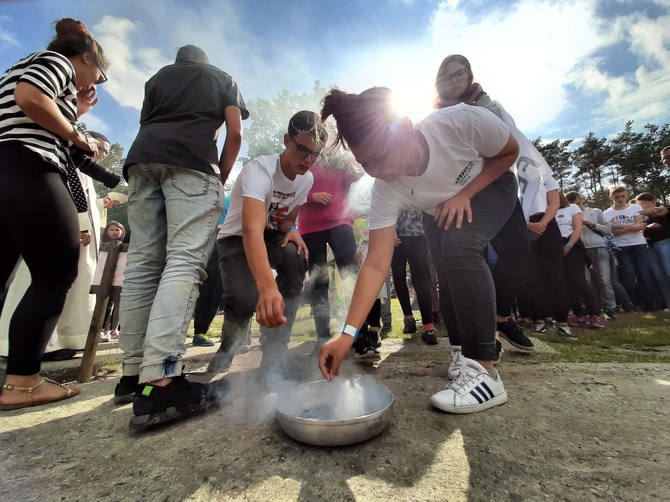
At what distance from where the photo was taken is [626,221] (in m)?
5.50

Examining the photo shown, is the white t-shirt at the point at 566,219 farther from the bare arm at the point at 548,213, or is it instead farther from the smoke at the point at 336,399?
the smoke at the point at 336,399

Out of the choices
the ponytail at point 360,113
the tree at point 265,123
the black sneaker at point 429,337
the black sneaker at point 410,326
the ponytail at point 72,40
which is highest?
the tree at point 265,123

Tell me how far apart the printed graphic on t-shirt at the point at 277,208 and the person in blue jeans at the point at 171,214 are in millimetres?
450

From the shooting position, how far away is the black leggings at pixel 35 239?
153 centimetres

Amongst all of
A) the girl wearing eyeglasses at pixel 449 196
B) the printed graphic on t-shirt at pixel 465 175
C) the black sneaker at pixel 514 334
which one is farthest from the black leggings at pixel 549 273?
the printed graphic on t-shirt at pixel 465 175

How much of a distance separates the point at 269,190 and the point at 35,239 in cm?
113

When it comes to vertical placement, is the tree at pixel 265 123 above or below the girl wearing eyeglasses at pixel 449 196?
above

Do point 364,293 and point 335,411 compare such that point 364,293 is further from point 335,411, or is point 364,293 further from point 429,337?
point 429,337

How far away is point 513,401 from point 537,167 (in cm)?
205

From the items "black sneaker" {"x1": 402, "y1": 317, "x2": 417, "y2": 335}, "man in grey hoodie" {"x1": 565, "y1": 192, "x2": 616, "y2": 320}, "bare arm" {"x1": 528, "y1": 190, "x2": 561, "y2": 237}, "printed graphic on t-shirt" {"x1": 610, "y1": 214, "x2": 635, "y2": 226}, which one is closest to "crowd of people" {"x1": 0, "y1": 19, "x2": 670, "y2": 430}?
"black sneaker" {"x1": 402, "y1": 317, "x2": 417, "y2": 335}

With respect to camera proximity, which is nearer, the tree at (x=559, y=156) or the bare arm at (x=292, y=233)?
the bare arm at (x=292, y=233)

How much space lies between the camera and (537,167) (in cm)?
279

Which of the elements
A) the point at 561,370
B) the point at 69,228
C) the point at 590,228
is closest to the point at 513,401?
the point at 561,370

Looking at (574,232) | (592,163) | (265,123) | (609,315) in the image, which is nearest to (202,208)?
(574,232)
